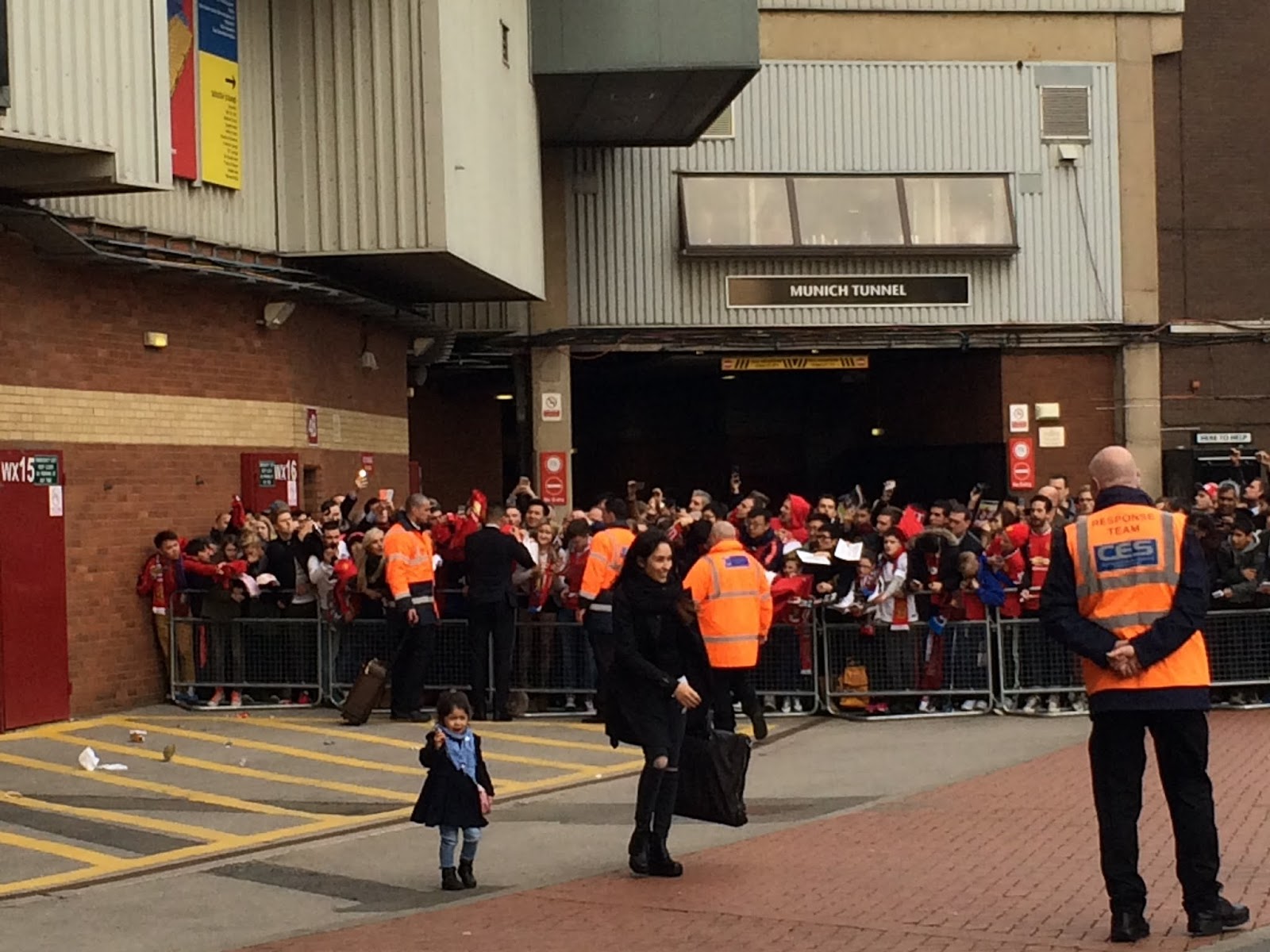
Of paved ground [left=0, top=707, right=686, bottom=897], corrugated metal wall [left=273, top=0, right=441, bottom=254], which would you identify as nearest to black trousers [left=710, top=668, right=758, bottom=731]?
paved ground [left=0, top=707, right=686, bottom=897]

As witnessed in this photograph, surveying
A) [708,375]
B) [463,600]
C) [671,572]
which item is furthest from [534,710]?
[708,375]

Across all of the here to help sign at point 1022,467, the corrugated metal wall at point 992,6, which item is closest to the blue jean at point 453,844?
the here to help sign at point 1022,467

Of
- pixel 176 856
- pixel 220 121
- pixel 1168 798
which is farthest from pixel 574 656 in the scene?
pixel 1168 798

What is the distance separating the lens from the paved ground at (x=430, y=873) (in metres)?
9.66

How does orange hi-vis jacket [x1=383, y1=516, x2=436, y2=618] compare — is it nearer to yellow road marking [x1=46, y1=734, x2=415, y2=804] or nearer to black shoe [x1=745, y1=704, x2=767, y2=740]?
yellow road marking [x1=46, y1=734, x2=415, y2=804]

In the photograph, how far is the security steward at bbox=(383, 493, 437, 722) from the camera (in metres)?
17.4

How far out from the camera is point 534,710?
18.7m

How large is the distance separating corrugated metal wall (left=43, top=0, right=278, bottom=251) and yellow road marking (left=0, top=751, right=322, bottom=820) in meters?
5.49

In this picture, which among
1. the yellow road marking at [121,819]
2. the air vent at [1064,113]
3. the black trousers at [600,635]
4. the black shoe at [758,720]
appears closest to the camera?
the yellow road marking at [121,819]

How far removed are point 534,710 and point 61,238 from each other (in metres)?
5.96

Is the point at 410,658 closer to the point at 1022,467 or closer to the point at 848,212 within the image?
the point at 848,212

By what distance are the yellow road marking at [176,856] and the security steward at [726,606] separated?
2.28 metres

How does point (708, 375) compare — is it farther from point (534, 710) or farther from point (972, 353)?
point (534, 710)

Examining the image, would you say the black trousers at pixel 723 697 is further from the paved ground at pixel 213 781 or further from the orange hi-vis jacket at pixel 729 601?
the paved ground at pixel 213 781
